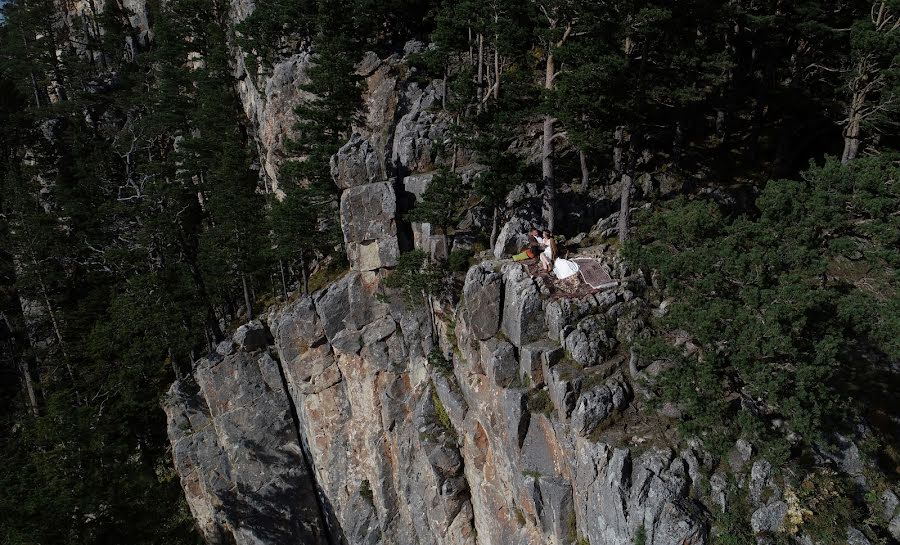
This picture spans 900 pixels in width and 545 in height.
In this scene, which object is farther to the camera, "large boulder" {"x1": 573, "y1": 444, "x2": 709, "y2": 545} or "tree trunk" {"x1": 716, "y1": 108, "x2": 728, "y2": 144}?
"tree trunk" {"x1": 716, "y1": 108, "x2": 728, "y2": 144}

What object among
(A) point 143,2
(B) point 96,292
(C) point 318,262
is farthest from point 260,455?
(A) point 143,2

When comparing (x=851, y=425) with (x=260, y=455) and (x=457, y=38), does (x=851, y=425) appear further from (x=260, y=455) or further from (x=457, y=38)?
(x=260, y=455)

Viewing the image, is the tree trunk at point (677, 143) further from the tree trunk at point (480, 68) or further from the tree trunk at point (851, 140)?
the tree trunk at point (480, 68)

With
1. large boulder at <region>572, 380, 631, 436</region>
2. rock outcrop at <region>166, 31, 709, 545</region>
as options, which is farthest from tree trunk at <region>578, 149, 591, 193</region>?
large boulder at <region>572, 380, 631, 436</region>

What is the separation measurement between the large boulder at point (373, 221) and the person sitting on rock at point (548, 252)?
11599 mm

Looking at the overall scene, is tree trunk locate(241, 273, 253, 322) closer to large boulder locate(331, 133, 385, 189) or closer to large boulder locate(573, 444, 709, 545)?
large boulder locate(331, 133, 385, 189)

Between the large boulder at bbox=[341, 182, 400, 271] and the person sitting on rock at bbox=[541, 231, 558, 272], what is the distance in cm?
1160

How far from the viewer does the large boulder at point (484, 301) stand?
22.7m

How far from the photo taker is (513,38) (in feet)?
87.8

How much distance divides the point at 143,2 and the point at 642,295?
8303 centimetres

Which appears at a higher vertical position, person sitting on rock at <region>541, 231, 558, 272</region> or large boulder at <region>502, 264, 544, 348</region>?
person sitting on rock at <region>541, 231, 558, 272</region>

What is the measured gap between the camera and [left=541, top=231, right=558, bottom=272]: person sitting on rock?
70.6 ft

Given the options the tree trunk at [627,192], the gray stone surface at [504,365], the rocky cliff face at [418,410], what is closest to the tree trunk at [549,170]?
the rocky cliff face at [418,410]

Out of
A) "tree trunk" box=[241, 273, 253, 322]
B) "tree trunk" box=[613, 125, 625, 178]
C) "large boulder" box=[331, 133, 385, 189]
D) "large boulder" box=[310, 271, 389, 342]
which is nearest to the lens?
"tree trunk" box=[613, 125, 625, 178]
